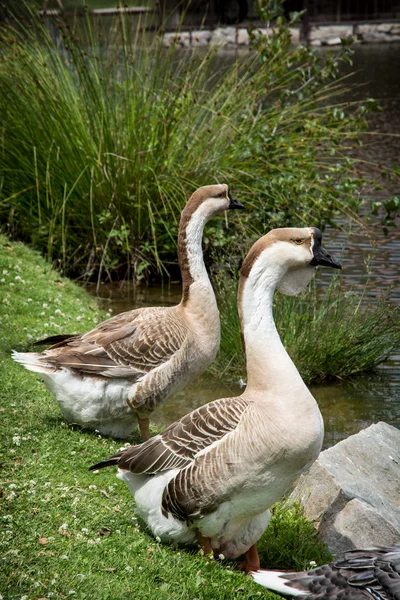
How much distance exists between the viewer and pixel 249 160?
9.86 metres

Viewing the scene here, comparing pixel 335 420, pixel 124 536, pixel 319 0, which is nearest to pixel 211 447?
pixel 124 536

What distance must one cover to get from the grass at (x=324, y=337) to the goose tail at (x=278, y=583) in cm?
387

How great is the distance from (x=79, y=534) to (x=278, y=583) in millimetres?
1167

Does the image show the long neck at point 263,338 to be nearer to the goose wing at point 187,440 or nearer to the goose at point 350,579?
the goose wing at point 187,440

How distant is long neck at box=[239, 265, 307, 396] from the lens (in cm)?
401

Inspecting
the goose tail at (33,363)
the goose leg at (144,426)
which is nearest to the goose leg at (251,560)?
the goose leg at (144,426)

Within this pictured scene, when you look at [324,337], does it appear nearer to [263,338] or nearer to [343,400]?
[343,400]

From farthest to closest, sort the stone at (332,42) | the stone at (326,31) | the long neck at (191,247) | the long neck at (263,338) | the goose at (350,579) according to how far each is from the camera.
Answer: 1. the stone at (326,31)
2. the stone at (332,42)
3. the long neck at (191,247)
4. the long neck at (263,338)
5. the goose at (350,579)

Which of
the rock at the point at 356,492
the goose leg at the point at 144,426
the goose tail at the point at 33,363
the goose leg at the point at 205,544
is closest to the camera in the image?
the goose leg at the point at 205,544

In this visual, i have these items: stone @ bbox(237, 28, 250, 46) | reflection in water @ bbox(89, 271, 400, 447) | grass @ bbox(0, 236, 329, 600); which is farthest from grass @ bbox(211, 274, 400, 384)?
stone @ bbox(237, 28, 250, 46)

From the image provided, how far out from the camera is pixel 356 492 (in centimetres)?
481

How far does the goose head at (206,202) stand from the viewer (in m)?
6.13

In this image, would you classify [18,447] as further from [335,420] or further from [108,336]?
[335,420]

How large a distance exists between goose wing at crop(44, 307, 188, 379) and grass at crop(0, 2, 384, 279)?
12.2 feet
